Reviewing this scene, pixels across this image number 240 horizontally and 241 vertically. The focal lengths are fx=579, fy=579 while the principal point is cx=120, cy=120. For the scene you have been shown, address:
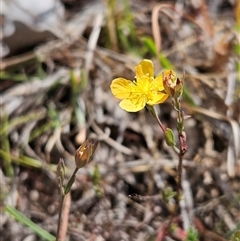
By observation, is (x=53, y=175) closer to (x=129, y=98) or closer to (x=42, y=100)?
(x=42, y=100)

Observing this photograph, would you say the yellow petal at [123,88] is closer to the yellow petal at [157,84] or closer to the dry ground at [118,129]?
the yellow petal at [157,84]

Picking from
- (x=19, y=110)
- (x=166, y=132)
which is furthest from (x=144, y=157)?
(x=166, y=132)

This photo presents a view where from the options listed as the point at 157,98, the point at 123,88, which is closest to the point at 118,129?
the point at 123,88

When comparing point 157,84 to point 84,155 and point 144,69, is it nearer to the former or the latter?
point 144,69

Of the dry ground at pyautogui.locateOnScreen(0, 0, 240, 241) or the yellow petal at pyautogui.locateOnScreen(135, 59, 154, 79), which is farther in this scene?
the dry ground at pyautogui.locateOnScreen(0, 0, 240, 241)

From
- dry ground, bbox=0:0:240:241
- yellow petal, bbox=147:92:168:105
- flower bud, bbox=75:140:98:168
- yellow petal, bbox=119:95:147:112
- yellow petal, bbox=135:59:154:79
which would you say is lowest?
Result: dry ground, bbox=0:0:240:241

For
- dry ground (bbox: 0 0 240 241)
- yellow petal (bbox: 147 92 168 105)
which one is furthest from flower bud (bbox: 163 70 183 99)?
dry ground (bbox: 0 0 240 241)

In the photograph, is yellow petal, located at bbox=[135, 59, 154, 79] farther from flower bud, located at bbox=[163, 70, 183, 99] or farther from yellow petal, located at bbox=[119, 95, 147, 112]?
flower bud, located at bbox=[163, 70, 183, 99]

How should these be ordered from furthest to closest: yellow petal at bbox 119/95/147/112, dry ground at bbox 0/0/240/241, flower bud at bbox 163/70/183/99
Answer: dry ground at bbox 0/0/240/241 < yellow petal at bbox 119/95/147/112 < flower bud at bbox 163/70/183/99
